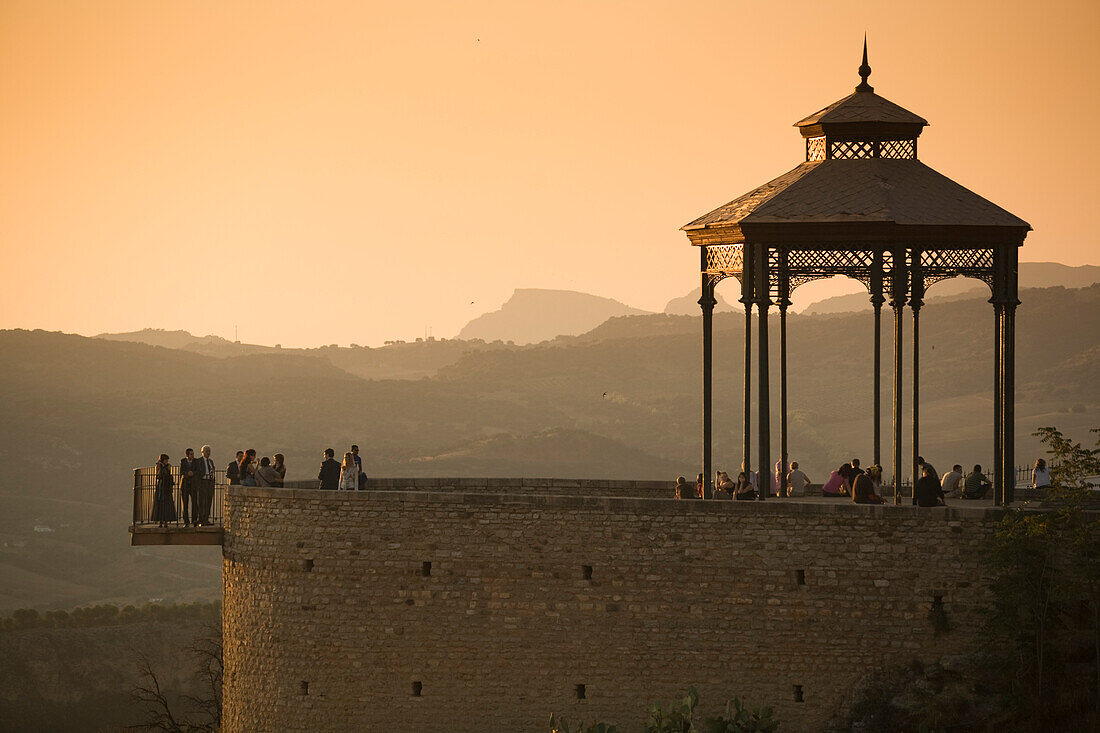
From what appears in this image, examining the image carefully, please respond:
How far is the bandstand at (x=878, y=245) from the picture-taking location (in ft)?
83.5

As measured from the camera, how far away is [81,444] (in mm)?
116750

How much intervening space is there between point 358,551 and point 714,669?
5.76 m

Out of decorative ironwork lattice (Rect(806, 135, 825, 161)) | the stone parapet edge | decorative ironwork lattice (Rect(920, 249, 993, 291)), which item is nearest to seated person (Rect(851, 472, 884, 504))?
the stone parapet edge

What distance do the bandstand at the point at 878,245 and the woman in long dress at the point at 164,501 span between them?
948 centimetres

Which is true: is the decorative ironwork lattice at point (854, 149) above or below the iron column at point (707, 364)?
above

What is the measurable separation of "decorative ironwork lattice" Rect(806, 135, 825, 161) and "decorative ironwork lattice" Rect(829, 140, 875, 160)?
27 centimetres

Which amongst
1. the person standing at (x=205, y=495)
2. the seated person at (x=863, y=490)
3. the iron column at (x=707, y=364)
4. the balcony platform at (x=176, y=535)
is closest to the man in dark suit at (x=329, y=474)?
the person standing at (x=205, y=495)

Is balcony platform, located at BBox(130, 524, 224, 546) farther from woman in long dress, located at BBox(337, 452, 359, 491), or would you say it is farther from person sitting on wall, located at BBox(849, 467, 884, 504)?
person sitting on wall, located at BBox(849, 467, 884, 504)

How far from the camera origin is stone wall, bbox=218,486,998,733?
23281 mm

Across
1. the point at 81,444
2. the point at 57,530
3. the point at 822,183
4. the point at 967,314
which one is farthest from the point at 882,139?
the point at 967,314

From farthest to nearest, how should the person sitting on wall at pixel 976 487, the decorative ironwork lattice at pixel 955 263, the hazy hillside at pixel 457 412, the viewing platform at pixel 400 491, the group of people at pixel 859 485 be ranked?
the hazy hillside at pixel 457 412, the person sitting on wall at pixel 976 487, the viewing platform at pixel 400 491, the decorative ironwork lattice at pixel 955 263, the group of people at pixel 859 485

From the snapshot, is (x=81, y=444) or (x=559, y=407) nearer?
(x=81, y=444)

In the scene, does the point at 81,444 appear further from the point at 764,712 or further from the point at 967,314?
the point at 764,712

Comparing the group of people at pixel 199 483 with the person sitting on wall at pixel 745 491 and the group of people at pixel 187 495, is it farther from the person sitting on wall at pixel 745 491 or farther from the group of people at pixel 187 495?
the person sitting on wall at pixel 745 491
